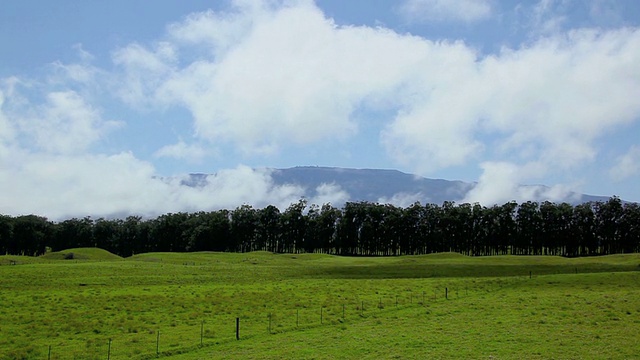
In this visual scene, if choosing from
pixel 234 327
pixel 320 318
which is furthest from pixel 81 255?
pixel 320 318

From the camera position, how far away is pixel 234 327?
38500 mm

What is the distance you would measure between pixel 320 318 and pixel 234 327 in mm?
7551

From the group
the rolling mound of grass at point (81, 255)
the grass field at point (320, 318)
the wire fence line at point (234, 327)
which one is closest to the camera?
the grass field at point (320, 318)

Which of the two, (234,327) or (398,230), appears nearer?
(234,327)

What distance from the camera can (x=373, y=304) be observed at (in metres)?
48.0

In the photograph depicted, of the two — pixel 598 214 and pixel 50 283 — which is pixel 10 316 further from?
pixel 598 214

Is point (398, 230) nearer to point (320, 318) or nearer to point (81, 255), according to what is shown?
point (81, 255)

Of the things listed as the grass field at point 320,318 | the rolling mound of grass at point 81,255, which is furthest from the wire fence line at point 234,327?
the rolling mound of grass at point 81,255

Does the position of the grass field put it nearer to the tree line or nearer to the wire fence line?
the wire fence line

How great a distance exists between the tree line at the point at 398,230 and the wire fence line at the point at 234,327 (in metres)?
125

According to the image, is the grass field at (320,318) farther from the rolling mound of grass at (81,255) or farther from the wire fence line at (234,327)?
the rolling mound of grass at (81,255)

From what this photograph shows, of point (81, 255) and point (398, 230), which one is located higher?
point (398, 230)

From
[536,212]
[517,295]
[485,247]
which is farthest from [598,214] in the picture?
[517,295]

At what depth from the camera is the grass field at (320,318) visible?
31359 millimetres
